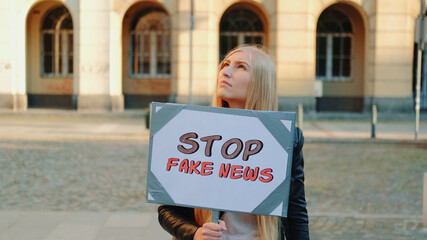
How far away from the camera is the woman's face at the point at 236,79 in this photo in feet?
8.82

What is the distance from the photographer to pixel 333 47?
86.8 feet

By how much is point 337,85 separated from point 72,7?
11.6 metres

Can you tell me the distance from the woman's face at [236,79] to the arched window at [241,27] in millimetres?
23825

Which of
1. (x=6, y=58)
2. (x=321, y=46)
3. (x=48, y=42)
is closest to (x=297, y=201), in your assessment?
(x=6, y=58)

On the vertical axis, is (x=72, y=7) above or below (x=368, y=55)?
above

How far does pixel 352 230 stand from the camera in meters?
6.65

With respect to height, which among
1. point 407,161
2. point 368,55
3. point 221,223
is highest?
point 368,55

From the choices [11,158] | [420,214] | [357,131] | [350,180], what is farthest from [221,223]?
[357,131]

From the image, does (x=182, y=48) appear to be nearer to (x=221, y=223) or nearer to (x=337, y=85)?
(x=337, y=85)

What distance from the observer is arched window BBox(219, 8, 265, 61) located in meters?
26.3

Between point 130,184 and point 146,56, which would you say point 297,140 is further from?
point 146,56

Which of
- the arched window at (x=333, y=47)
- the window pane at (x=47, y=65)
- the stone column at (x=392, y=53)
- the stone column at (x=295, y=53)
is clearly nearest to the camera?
the stone column at (x=392, y=53)

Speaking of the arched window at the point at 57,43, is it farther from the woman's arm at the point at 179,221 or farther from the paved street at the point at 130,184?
the woman's arm at the point at 179,221

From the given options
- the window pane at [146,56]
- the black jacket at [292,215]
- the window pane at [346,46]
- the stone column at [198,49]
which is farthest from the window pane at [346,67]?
the black jacket at [292,215]
